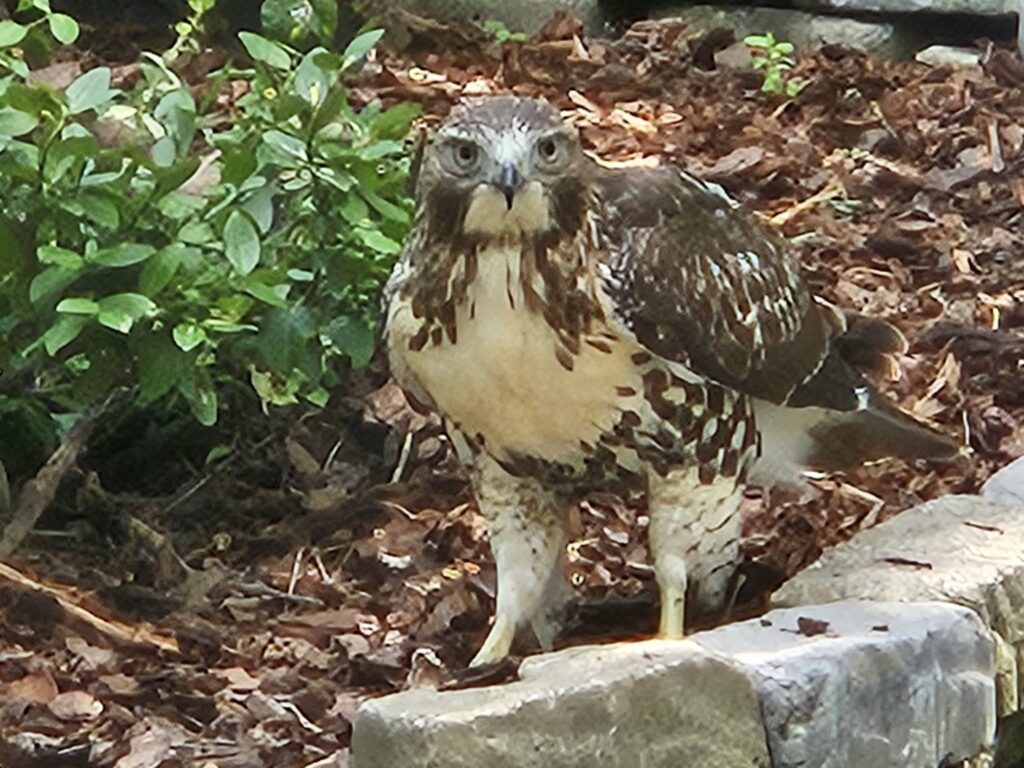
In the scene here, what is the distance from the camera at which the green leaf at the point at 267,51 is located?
14.6 feet

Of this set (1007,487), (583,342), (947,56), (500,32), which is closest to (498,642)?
(583,342)

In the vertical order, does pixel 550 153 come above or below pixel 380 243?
above

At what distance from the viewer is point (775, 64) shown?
7754 millimetres

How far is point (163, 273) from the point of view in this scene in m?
4.15

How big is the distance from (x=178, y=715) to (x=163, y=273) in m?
0.85

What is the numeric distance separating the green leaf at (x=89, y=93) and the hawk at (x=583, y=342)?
2.86ft

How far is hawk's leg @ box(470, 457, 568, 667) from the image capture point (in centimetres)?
389

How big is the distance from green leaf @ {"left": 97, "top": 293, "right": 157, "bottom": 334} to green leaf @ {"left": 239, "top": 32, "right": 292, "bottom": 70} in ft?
2.15

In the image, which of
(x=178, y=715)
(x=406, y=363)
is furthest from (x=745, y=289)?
(x=178, y=715)

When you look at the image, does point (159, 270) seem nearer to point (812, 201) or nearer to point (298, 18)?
point (298, 18)

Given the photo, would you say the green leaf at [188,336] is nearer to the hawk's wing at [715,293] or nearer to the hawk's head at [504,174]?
the hawk's head at [504,174]

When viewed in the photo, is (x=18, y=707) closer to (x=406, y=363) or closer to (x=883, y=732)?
(x=406, y=363)

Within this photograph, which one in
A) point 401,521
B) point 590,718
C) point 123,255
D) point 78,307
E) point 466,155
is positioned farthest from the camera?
point 401,521

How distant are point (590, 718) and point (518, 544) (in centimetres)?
90
